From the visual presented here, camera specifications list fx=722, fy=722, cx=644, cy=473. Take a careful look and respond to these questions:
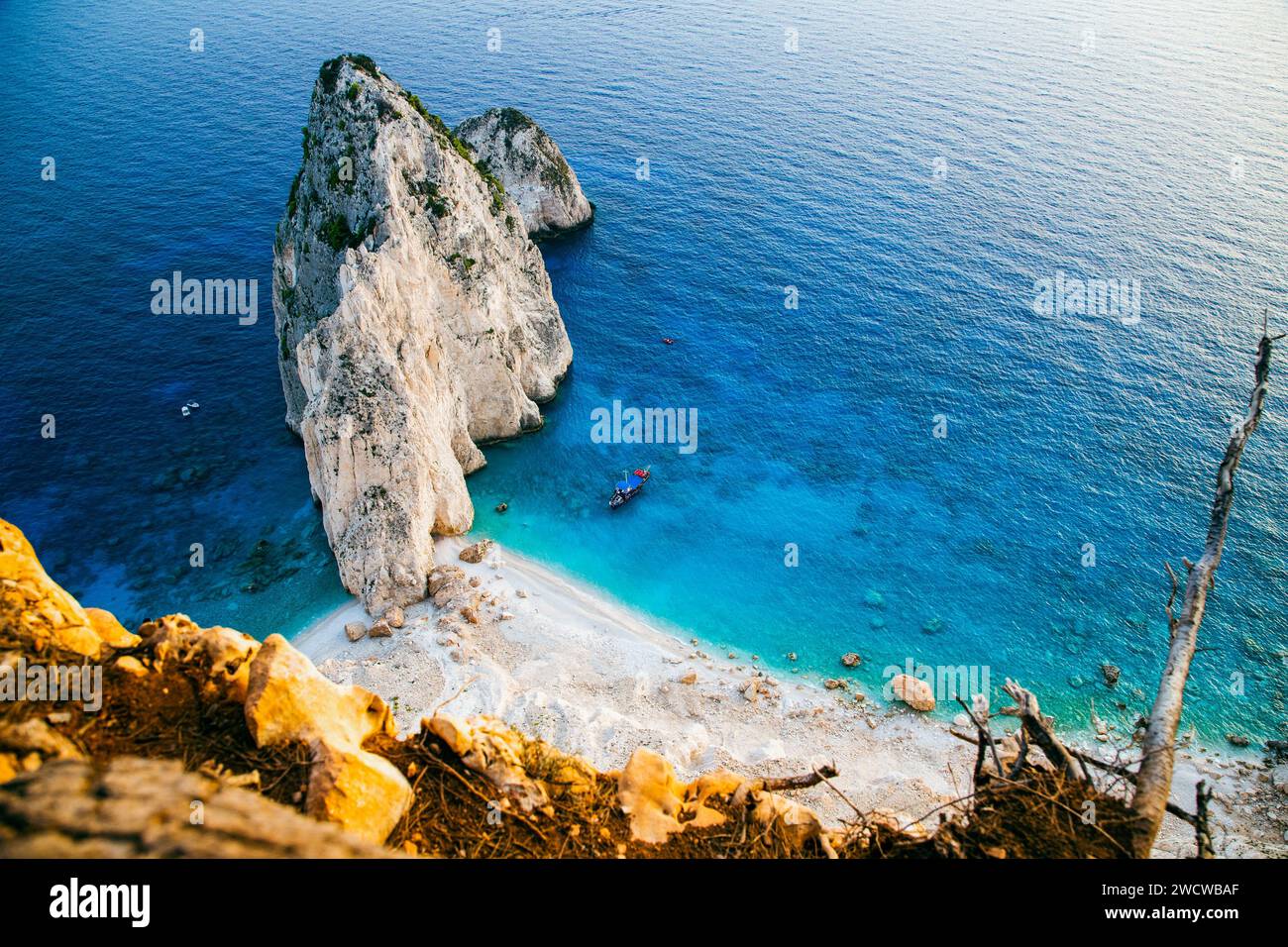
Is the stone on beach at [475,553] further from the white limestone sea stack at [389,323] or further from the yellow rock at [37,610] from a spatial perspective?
the yellow rock at [37,610]

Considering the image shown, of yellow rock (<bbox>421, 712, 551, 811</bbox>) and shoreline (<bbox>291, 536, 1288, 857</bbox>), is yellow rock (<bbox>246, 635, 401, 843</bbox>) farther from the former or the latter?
shoreline (<bbox>291, 536, 1288, 857</bbox>)

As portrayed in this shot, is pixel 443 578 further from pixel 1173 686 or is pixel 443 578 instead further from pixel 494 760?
pixel 1173 686

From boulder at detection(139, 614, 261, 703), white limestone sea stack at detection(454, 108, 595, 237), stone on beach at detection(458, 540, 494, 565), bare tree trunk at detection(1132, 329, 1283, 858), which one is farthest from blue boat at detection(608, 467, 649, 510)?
white limestone sea stack at detection(454, 108, 595, 237)

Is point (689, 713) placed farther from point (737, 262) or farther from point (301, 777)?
point (737, 262)

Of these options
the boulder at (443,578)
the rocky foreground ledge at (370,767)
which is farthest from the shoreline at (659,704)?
the rocky foreground ledge at (370,767)

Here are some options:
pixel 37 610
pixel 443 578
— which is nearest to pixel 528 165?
pixel 443 578

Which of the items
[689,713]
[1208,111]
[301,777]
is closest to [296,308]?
[689,713]
